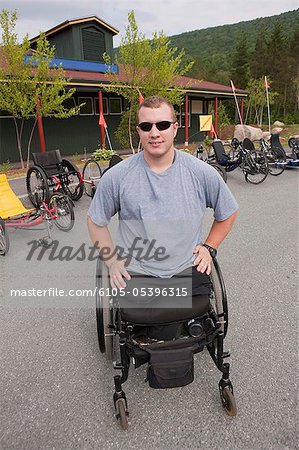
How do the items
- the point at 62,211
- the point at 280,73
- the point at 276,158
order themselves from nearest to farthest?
the point at 62,211
the point at 276,158
the point at 280,73

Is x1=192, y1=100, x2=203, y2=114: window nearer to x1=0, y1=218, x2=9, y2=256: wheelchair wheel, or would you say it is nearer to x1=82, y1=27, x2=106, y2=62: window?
x1=82, y1=27, x2=106, y2=62: window

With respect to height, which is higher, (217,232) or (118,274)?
(217,232)

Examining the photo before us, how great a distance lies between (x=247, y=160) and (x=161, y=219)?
7.59 m

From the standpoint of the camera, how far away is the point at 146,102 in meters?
2.12

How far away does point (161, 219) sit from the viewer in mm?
2129

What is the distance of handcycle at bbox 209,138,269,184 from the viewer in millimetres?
9102

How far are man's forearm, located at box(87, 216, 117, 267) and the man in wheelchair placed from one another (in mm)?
25

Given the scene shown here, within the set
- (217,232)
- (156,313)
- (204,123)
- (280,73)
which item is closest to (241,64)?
(280,73)

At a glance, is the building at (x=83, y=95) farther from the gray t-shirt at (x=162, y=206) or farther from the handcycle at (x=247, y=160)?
the gray t-shirt at (x=162, y=206)

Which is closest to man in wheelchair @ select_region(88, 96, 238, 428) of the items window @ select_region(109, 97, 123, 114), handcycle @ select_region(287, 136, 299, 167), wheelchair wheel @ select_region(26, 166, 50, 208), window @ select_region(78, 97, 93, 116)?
wheelchair wheel @ select_region(26, 166, 50, 208)

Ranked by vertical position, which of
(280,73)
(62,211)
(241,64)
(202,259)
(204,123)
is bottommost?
(62,211)

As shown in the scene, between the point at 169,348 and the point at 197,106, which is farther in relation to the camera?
the point at 197,106

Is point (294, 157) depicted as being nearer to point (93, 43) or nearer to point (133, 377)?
point (133, 377)

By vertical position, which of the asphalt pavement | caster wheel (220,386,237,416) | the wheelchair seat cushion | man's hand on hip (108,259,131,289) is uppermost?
man's hand on hip (108,259,131,289)
